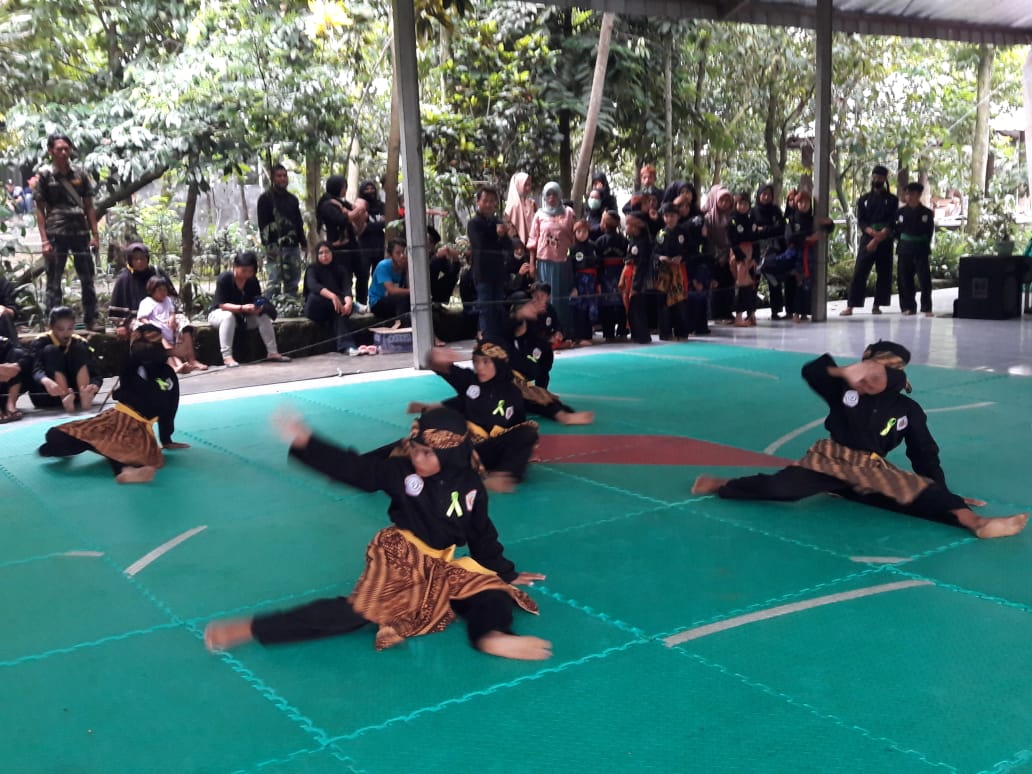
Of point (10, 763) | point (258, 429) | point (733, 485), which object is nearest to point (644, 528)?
point (733, 485)

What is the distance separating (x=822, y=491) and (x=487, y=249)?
596 cm

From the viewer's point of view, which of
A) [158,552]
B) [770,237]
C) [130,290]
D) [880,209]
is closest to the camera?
[158,552]

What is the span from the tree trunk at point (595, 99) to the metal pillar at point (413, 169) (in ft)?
15.0

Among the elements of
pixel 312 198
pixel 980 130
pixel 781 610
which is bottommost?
pixel 781 610

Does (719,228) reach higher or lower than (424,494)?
higher

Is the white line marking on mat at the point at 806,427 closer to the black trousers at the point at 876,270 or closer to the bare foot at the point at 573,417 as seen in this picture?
the bare foot at the point at 573,417

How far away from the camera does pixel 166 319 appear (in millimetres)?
9117

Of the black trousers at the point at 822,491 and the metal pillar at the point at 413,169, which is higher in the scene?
the metal pillar at the point at 413,169

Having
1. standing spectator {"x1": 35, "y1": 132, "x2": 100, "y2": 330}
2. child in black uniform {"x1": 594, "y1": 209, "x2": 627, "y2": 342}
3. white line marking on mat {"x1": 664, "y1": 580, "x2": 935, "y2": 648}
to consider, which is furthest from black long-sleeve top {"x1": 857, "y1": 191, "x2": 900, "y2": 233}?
white line marking on mat {"x1": 664, "y1": 580, "x2": 935, "y2": 648}

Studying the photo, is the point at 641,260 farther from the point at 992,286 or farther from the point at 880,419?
the point at 880,419

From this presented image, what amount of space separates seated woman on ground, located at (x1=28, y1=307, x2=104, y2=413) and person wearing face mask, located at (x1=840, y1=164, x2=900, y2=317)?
9.07 metres

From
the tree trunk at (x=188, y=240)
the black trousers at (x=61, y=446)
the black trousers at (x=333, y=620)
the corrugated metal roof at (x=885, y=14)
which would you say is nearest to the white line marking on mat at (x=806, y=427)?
the black trousers at (x=333, y=620)

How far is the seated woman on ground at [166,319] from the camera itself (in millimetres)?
8945

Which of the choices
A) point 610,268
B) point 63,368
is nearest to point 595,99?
point 610,268
